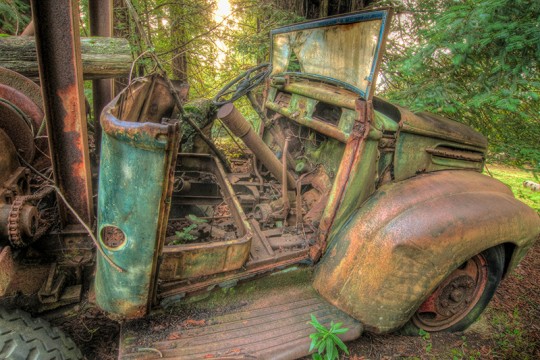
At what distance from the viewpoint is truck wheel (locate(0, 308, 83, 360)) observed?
1359 millimetres

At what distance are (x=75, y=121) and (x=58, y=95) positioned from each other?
0.15 m

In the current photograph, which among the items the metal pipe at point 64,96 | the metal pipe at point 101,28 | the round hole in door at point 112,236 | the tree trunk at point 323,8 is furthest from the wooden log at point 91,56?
Result: the tree trunk at point 323,8

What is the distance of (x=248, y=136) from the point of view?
8.60 feet

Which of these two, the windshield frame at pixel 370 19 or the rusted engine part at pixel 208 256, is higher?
the windshield frame at pixel 370 19

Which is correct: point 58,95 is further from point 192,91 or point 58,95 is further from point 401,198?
point 192,91

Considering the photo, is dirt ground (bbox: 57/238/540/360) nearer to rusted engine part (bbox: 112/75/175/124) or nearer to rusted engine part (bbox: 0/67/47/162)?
rusted engine part (bbox: 0/67/47/162)

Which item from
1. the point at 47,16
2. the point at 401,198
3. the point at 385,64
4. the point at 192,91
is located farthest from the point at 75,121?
the point at 192,91

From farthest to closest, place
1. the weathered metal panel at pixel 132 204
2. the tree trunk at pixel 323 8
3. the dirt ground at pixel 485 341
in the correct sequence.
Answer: the tree trunk at pixel 323 8, the dirt ground at pixel 485 341, the weathered metal panel at pixel 132 204

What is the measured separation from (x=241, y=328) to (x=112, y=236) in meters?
0.92

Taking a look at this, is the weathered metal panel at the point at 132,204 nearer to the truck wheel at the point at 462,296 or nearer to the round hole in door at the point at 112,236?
the round hole in door at the point at 112,236

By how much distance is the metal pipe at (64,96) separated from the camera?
1.51 metres

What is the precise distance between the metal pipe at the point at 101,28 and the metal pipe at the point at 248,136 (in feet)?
3.37

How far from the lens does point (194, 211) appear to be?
2979mm

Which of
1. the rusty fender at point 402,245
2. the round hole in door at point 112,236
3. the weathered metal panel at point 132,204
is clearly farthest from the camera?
the rusty fender at point 402,245
